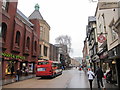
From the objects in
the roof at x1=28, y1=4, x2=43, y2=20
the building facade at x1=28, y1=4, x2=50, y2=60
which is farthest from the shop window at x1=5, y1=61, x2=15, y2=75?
the roof at x1=28, y1=4, x2=43, y2=20

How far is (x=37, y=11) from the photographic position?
36094 millimetres

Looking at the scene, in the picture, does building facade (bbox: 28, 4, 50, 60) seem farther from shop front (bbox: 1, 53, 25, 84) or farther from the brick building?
shop front (bbox: 1, 53, 25, 84)

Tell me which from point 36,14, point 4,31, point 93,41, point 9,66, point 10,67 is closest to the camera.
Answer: point 4,31

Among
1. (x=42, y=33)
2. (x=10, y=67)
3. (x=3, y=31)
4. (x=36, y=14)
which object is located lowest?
(x=10, y=67)

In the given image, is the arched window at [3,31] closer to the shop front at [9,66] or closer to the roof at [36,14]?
the shop front at [9,66]

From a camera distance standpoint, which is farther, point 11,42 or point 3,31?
point 11,42

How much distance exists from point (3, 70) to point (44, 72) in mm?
6377

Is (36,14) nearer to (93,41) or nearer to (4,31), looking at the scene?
(93,41)

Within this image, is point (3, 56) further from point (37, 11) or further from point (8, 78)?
point (37, 11)

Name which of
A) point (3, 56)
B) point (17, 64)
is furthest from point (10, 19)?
point (17, 64)

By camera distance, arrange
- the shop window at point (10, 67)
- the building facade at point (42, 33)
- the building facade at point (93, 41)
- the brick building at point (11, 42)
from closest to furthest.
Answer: the brick building at point (11, 42) < the shop window at point (10, 67) < the building facade at point (93, 41) < the building facade at point (42, 33)

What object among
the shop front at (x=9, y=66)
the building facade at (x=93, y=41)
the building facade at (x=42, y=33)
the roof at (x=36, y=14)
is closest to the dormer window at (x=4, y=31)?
the shop front at (x=9, y=66)

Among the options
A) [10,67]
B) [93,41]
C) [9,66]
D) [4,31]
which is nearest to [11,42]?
[4,31]

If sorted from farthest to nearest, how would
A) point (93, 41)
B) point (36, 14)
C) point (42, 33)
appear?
point (36, 14)
point (42, 33)
point (93, 41)
